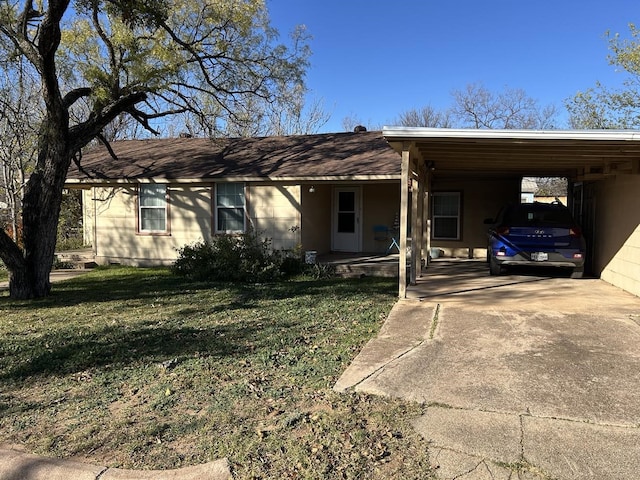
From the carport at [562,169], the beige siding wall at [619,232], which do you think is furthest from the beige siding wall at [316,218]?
the beige siding wall at [619,232]

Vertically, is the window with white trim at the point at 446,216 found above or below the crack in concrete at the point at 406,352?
above

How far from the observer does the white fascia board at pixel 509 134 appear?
7305 millimetres

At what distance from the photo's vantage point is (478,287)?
32.8ft

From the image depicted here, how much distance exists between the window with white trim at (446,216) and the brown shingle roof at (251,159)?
9.14ft

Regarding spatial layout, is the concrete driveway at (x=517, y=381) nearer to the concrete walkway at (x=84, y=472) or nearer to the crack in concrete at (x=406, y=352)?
the crack in concrete at (x=406, y=352)

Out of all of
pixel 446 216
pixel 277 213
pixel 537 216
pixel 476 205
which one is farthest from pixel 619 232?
pixel 277 213

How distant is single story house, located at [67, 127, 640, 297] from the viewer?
10.8 m

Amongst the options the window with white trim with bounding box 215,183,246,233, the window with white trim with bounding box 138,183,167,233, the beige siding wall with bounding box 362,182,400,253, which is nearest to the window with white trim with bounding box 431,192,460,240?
the beige siding wall with bounding box 362,182,400,253

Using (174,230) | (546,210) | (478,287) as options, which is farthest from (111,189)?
(546,210)

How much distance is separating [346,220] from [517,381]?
435 inches

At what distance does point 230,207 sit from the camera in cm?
1397

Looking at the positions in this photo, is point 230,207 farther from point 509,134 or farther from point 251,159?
point 509,134

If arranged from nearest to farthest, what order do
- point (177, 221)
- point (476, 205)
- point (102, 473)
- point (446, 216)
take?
point (102, 473), point (177, 221), point (476, 205), point (446, 216)

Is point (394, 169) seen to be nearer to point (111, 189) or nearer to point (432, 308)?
point (432, 308)
